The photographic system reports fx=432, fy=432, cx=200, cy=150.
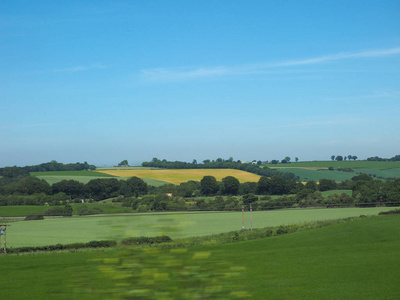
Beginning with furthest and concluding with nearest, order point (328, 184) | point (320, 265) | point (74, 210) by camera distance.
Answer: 1. point (328, 184)
2. point (74, 210)
3. point (320, 265)

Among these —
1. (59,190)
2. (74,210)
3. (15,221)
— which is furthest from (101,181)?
(15,221)

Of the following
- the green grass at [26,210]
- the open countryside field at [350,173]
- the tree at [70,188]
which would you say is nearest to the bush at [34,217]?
the green grass at [26,210]

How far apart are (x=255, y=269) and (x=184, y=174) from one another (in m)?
63.2

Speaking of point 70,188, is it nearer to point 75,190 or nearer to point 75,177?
point 75,190

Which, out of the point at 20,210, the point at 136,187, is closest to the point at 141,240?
the point at 20,210

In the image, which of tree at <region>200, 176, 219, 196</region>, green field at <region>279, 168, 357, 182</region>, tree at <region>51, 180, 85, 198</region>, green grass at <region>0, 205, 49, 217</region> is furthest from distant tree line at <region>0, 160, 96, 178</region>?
green field at <region>279, 168, 357, 182</region>

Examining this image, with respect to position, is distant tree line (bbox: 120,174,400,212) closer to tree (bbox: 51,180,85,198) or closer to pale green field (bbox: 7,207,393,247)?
pale green field (bbox: 7,207,393,247)

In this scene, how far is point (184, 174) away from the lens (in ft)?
253

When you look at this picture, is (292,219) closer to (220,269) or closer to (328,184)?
(328,184)

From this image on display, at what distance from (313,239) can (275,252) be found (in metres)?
4.93

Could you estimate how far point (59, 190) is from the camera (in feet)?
179

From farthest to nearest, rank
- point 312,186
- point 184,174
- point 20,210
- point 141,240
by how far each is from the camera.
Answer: point 184,174, point 312,186, point 20,210, point 141,240

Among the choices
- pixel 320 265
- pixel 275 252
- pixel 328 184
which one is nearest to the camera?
pixel 320 265

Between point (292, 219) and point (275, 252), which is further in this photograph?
point (292, 219)
